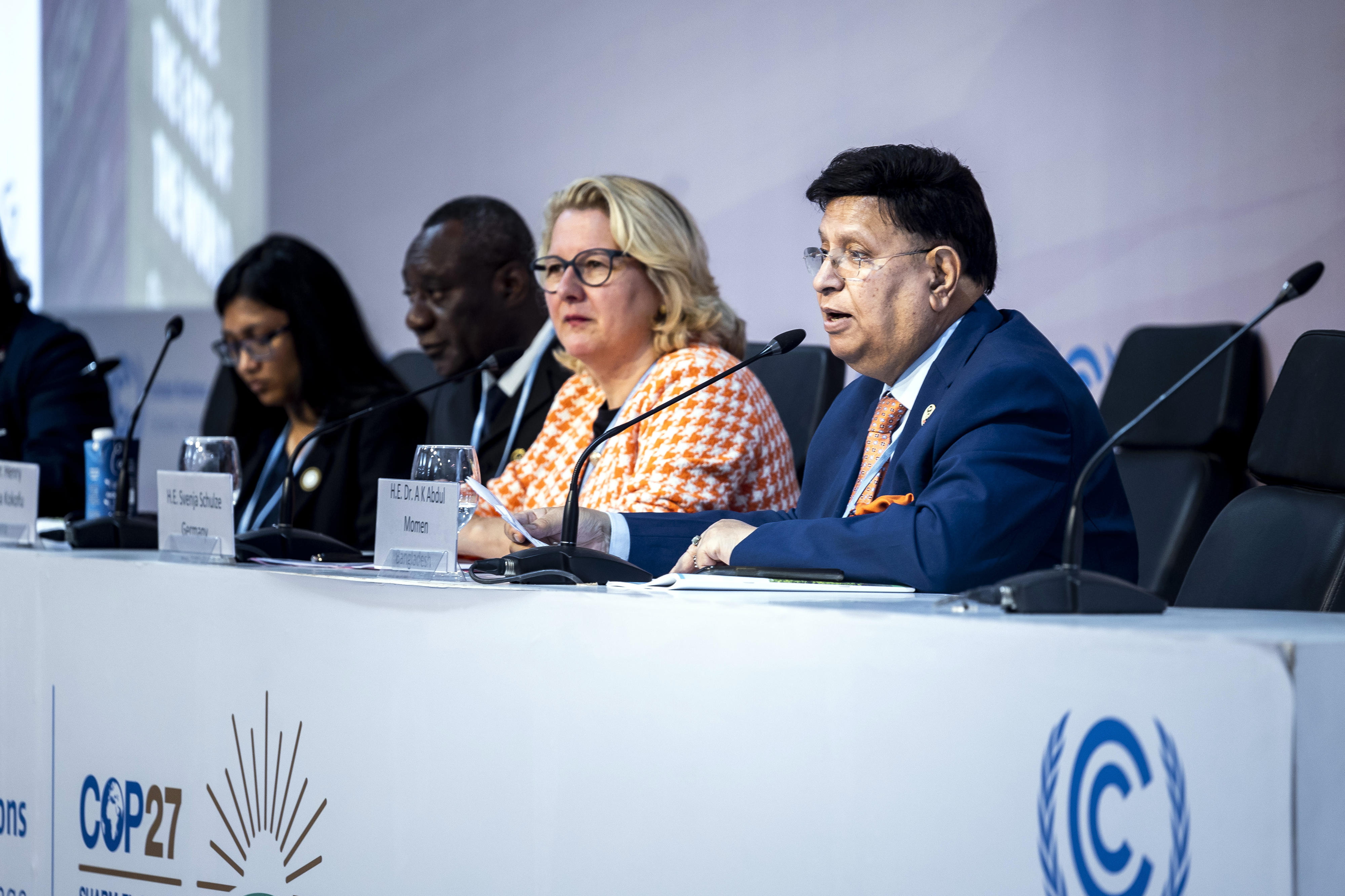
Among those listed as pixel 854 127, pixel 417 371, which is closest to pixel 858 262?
pixel 854 127

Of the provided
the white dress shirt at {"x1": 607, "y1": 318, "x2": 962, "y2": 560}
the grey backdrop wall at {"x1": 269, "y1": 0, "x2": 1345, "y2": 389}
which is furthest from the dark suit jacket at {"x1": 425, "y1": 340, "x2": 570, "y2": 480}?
the grey backdrop wall at {"x1": 269, "y1": 0, "x2": 1345, "y2": 389}

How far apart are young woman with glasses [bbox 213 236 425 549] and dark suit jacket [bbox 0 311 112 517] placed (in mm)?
484

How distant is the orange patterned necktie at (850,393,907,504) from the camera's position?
1.74m

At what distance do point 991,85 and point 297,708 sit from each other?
2.12 metres

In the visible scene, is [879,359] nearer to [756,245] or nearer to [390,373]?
[390,373]

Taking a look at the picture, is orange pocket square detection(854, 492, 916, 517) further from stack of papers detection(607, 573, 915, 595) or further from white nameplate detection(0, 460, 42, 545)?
white nameplate detection(0, 460, 42, 545)

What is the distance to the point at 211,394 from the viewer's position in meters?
3.48

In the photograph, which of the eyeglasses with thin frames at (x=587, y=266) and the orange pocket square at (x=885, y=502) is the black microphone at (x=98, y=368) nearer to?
the eyeglasses with thin frames at (x=587, y=266)

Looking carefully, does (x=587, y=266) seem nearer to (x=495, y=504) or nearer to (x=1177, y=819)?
(x=495, y=504)

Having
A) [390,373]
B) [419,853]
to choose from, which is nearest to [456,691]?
[419,853]

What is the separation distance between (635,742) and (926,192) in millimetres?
835

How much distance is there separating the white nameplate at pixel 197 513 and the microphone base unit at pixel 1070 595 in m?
0.99

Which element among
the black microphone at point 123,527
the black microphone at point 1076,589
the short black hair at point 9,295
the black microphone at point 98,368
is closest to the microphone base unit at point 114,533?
the black microphone at point 123,527

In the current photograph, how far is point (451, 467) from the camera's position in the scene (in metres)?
1.58
